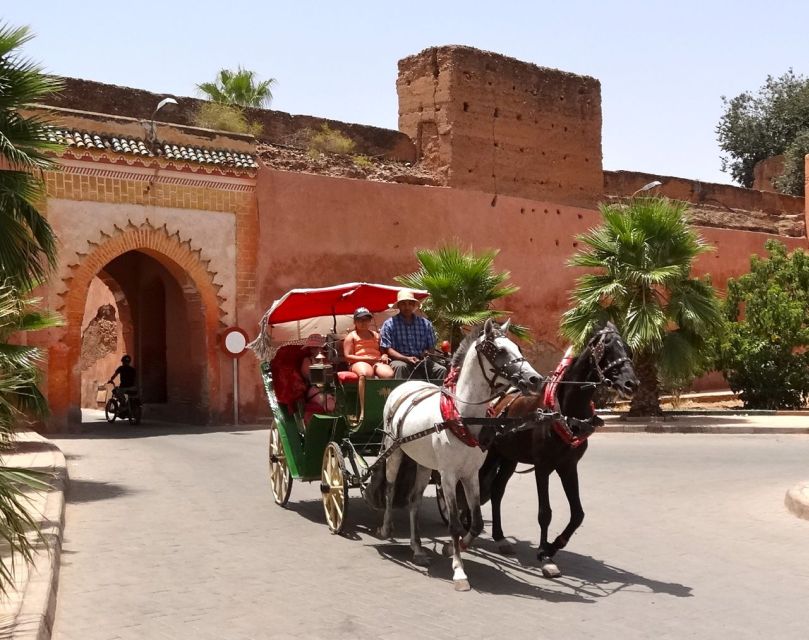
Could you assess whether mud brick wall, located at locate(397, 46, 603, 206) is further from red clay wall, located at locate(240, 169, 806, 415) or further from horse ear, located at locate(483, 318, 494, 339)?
horse ear, located at locate(483, 318, 494, 339)

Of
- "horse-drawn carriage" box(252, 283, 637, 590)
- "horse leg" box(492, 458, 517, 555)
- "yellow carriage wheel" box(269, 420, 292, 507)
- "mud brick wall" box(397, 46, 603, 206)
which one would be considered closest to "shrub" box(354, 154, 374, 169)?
"mud brick wall" box(397, 46, 603, 206)

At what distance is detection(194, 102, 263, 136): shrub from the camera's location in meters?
24.3

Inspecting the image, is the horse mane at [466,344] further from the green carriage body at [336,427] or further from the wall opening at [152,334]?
the wall opening at [152,334]

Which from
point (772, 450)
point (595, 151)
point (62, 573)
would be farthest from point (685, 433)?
point (595, 151)

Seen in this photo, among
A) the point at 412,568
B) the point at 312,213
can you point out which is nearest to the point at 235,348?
the point at 312,213

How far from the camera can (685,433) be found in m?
18.5

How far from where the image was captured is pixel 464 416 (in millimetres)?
6922

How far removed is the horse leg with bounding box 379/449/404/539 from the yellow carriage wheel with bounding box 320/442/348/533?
1.32ft

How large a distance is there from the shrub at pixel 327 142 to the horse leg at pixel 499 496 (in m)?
18.8

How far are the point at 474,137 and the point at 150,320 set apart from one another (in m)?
11.2

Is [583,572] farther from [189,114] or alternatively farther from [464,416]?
[189,114]

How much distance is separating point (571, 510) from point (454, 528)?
943mm

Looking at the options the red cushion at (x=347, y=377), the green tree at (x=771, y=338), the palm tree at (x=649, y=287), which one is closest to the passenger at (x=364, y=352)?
the red cushion at (x=347, y=377)

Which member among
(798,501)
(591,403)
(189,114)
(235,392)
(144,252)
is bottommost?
(798,501)
